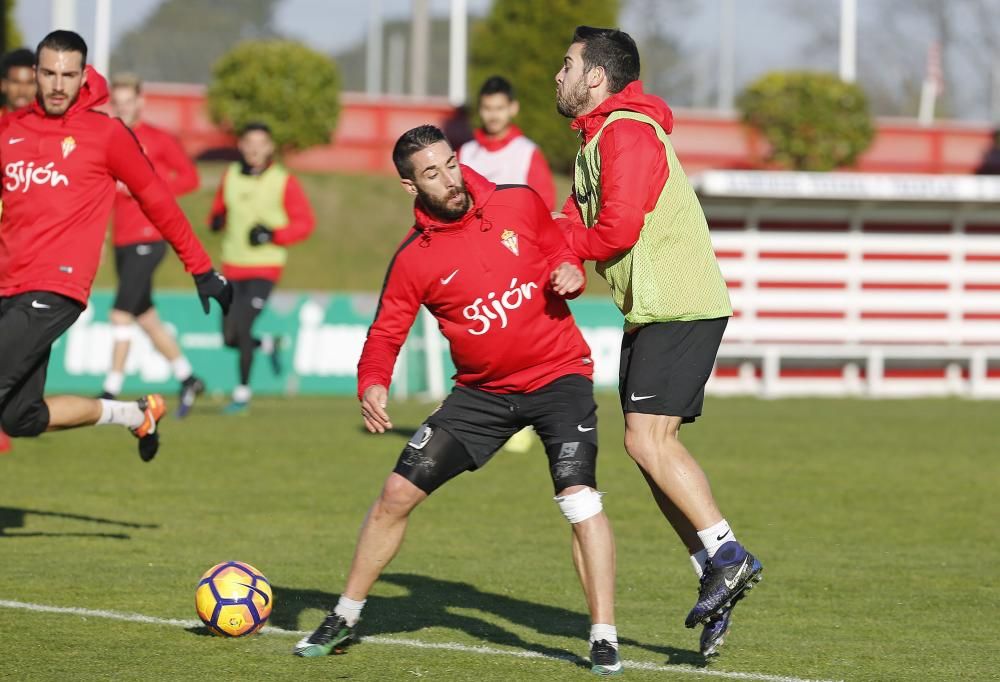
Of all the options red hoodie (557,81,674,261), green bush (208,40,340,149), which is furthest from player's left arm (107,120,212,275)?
green bush (208,40,340,149)

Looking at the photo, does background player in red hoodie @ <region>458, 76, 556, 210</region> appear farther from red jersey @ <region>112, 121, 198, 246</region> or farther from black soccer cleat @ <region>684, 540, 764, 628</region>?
black soccer cleat @ <region>684, 540, 764, 628</region>

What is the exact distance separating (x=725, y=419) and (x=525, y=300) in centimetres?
1037

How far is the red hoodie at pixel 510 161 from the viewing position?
11727mm

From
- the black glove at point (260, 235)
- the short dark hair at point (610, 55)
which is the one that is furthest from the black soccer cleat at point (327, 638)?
the black glove at point (260, 235)

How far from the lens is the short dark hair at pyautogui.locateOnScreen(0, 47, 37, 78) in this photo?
11.0 m

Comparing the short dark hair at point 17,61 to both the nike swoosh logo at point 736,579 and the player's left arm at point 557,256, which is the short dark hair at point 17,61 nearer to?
the player's left arm at point 557,256

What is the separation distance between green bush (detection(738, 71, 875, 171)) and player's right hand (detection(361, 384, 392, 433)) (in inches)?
1096

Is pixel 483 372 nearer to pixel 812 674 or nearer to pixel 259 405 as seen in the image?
pixel 812 674

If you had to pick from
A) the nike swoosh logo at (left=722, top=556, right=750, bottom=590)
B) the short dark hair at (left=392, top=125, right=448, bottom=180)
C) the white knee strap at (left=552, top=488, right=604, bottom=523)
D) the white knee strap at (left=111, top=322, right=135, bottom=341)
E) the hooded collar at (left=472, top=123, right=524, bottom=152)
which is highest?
the hooded collar at (left=472, top=123, right=524, bottom=152)

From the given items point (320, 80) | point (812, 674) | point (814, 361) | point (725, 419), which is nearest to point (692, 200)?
point (812, 674)

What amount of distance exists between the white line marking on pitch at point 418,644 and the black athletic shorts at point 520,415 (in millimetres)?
708

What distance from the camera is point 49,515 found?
9258 mm

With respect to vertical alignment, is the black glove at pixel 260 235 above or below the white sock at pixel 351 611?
above

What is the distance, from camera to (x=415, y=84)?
3622 cm
